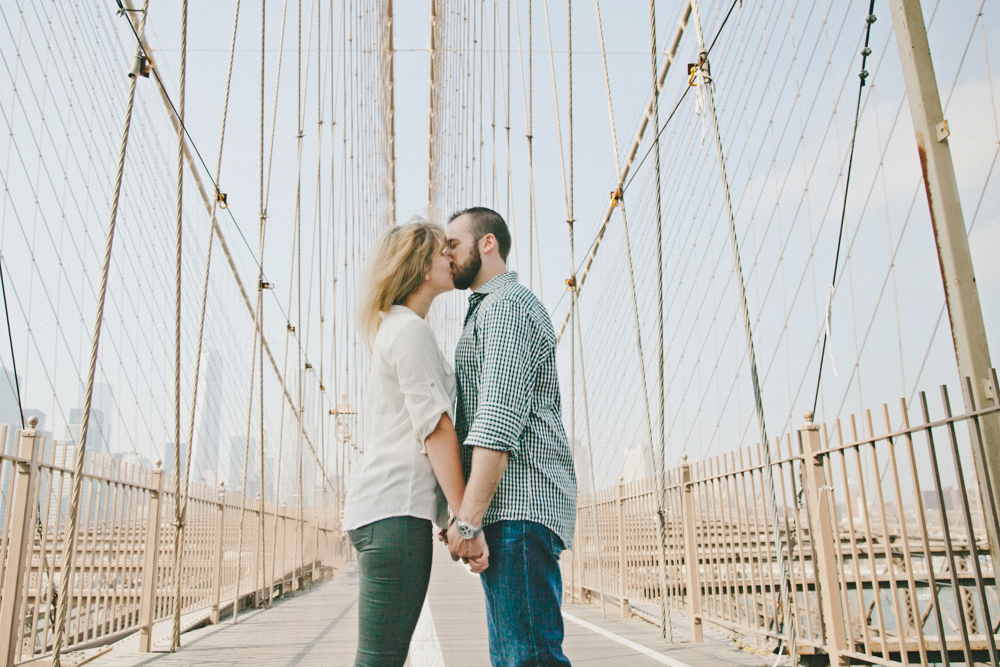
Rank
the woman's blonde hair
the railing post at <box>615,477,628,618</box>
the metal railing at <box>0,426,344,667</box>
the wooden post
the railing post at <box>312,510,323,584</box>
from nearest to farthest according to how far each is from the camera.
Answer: the woman's blonde hair → the wooden post → the metal railing at <box>0,426,344,667</box> → the railing post at <box>615,477,628,618</box> → the railing post at <box>312,510,323,584</box>

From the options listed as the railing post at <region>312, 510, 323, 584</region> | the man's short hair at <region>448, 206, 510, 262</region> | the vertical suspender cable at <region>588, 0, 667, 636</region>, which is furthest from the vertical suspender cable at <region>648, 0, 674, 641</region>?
the railing post at <region>312, 510, 323, 584</region>

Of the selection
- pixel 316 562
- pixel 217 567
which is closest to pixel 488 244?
pixel 217 567

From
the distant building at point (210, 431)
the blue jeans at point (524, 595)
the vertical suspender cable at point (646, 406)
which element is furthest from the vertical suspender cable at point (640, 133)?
the distant building at point (210, 431)

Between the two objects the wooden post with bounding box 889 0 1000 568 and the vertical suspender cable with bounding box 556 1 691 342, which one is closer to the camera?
the wooden post with bounding box 889 0 1000 568

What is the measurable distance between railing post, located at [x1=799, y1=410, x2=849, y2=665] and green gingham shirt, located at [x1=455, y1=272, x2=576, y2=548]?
4.64 ft

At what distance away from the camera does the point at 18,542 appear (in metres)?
2.10

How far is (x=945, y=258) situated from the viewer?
1.63m

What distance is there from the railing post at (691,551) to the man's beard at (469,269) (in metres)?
2.29

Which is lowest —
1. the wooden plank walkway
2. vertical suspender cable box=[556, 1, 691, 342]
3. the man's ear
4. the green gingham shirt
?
the wooden plank walkway

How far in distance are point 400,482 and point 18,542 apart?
167 centimetres

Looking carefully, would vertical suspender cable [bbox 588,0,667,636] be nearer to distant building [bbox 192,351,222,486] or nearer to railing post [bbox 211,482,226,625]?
railing post [bbox 211,482,226,625]

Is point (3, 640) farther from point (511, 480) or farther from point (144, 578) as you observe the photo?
point (511, 480)

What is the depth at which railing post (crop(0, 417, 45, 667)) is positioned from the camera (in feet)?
6.66

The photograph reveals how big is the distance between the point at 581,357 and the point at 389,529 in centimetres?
418
